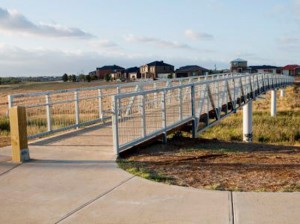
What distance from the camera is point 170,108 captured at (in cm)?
1293

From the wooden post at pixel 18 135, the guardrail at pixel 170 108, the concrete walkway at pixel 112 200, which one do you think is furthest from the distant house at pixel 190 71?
the concrete walkway at pixel 112 200

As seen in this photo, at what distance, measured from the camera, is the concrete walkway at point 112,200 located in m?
4.79

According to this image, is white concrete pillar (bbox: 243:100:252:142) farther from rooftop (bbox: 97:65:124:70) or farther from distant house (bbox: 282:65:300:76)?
rooftop (bbox: 97:65:124:70)

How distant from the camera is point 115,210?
506 cm

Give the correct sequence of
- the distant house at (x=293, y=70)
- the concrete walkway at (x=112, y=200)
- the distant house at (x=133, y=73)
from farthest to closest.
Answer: the distant house at (x=293, y=70), the distant house at (x=133, y=73), the concrete walkway at (x=112, y=200)

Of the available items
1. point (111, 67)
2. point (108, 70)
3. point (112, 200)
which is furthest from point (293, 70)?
point (112, 200)

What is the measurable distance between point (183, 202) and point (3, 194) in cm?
260

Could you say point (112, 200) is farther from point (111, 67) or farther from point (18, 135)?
point (111, 67)

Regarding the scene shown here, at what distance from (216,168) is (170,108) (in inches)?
226

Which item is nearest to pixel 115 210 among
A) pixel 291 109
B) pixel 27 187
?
pixel 27 187

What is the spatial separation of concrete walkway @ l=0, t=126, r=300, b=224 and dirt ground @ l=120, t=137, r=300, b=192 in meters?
0.40

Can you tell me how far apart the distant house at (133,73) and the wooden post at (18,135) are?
10480 centimetres

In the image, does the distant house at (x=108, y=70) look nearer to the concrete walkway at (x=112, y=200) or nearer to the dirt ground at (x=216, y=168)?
the dirt ground at (x=216, y=168)

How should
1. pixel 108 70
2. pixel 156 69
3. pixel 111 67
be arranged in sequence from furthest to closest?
pixel 111 67, pixel 108 70, pixel 156 69
